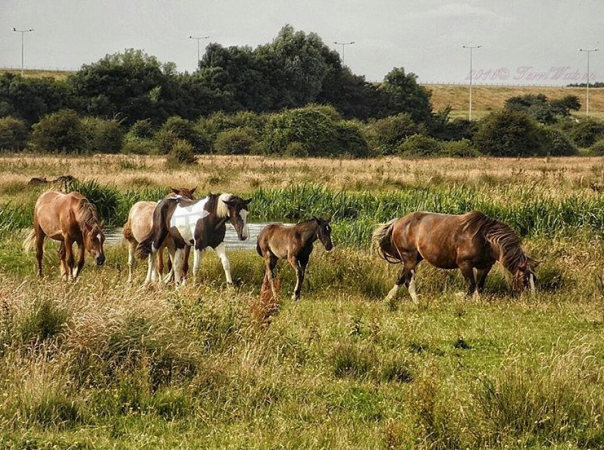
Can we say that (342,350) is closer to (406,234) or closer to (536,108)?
(406,234)

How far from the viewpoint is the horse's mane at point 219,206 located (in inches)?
612

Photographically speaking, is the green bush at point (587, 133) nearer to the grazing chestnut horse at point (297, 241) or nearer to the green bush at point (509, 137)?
the green bush at point (509, 137)

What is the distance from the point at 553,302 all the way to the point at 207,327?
6778 millimetres

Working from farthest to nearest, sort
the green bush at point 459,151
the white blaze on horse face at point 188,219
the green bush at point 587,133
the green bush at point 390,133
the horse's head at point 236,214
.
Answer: the green bush at point 587,133 → the green bush at point 390,133 → the green bush at point 459,151 → the white blaze on horse face at point 188,219 → the horse's head at point 236,214

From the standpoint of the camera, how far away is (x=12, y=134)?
6531 cm

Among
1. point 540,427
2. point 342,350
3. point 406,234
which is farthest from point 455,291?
point 540,427

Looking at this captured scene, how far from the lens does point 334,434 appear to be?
25.7ft

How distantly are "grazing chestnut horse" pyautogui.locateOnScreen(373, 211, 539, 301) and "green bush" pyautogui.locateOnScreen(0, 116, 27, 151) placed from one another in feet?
173

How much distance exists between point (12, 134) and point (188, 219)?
176 ft

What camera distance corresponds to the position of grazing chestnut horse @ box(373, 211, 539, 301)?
15.0 m

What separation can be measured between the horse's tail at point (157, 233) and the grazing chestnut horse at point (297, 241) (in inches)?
75.1

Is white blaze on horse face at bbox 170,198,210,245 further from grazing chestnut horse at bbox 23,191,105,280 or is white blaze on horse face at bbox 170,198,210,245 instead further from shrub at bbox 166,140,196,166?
shrub at bbox 166,140,196,166

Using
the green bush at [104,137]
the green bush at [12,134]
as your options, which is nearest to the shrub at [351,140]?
the green bush at [104,137]

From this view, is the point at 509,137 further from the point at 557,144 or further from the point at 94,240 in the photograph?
the point at 94,240
